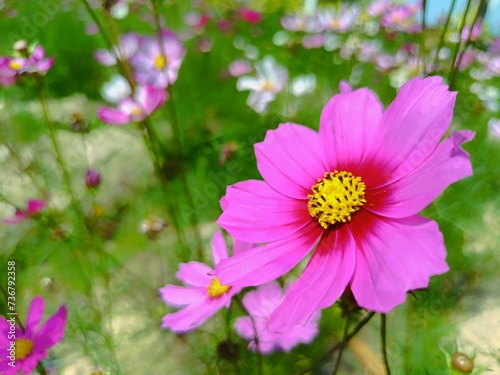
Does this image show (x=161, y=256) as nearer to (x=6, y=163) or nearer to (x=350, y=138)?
(x=6, y=163)

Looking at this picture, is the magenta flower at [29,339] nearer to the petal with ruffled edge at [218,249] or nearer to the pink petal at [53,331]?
the pink petal at [53,331]

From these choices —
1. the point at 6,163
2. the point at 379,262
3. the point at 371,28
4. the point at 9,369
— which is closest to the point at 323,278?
the point at 379,262

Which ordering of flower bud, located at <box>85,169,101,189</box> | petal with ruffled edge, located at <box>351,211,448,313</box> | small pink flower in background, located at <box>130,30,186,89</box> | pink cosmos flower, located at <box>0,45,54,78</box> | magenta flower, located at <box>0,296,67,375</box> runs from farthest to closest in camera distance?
small pink flower in background, located at <box>130,30,186,89</box>, flower bud, located at <box>85,169,101,189</box>, pink cosmos flower, located at <box>0,45,54,78</box>, magenta flower, located at <box>0,296,67,375</box>, petal with ruffled edge, located at <box>351,211,448,313</box>

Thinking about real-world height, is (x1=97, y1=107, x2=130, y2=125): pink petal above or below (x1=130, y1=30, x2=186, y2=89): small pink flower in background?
above

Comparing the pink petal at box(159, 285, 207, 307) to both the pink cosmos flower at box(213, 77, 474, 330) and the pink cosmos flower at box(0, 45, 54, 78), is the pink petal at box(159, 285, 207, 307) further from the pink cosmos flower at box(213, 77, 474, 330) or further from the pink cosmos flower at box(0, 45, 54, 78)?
the pink cosmos flower at box(0, 45, 54, 78)

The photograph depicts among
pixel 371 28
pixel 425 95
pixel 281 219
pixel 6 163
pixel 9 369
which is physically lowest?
pixel 6 163

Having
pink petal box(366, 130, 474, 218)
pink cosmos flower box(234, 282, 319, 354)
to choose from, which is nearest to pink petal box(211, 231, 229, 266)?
pink cosmos flower box(234, 282, 319, 354)

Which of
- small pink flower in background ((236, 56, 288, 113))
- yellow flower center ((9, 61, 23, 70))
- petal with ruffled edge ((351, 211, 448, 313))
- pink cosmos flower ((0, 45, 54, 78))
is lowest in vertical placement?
small pink flower in background ((236, 56, 288, 113))
